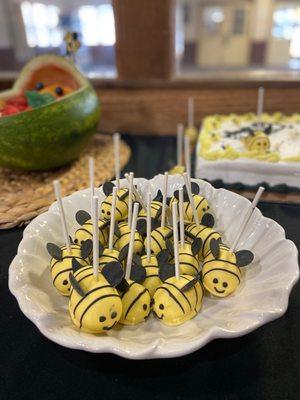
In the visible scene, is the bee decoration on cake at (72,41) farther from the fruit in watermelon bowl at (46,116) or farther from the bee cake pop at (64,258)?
the bee cake pop at (64,258)

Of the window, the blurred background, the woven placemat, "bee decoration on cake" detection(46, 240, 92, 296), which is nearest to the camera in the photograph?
"bee decoration on cake" detection(46, 240, 92, 296)

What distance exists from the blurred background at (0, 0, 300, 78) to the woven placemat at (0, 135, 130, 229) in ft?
1.18

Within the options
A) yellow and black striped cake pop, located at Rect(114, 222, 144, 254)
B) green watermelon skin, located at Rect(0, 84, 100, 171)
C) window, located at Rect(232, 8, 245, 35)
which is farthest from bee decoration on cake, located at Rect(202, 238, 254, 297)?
window, located at Rect(232, 8, 245, 35)

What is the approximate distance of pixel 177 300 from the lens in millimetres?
519

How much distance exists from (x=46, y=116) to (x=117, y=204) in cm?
35

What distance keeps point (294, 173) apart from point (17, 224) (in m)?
0.65

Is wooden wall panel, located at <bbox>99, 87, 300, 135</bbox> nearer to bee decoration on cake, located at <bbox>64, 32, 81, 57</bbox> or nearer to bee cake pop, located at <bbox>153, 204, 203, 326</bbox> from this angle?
bee decoration on cake, located at <bbox>64, 32, 81, 57</bbox>

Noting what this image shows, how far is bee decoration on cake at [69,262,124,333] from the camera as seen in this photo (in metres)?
0.48

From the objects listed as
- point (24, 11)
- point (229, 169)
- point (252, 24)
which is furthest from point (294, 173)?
point (24, 11)

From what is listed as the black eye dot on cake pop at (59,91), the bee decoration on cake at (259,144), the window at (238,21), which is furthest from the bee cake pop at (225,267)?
the window at (238,21)

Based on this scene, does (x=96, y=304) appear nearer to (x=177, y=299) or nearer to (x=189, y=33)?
(x=177, y=299)

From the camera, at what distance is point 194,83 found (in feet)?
4.10

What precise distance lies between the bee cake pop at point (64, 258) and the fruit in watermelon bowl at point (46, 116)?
1.34 feet

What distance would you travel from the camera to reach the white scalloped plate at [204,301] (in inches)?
18.1
